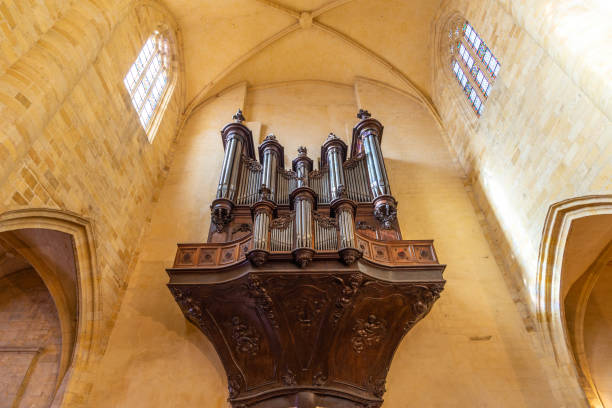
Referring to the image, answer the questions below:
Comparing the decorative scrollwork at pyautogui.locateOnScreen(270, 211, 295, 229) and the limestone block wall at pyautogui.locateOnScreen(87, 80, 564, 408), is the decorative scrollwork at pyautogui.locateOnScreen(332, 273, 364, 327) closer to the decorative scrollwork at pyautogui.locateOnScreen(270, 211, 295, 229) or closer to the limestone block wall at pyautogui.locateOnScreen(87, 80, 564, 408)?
the decorative scrollwork at pyautogui.locateOnScreen(270, 211, 295, 229)

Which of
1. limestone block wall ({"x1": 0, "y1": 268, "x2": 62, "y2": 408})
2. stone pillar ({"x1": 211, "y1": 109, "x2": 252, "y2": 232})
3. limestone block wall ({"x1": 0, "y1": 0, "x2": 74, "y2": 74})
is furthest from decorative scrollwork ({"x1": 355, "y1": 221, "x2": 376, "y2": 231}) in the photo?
limestone block wall ({"x1": 0, "y1": 268, "x2": 62, "y2": 408})

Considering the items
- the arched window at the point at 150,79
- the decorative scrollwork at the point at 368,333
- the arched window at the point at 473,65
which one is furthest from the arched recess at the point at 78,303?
the arched window at the point at 473,65

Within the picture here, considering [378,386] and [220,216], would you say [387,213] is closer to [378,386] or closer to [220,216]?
[378,386]

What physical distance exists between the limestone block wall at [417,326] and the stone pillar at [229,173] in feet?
4.55

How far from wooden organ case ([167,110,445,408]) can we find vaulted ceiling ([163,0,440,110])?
755 centimetres

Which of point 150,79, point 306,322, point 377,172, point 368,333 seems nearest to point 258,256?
point 306,322

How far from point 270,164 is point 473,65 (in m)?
6.12

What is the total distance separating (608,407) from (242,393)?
22.5ft

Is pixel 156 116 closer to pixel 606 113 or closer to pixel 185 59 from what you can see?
pixel 185 59

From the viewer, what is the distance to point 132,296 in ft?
27.3

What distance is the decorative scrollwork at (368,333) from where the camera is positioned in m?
6.88

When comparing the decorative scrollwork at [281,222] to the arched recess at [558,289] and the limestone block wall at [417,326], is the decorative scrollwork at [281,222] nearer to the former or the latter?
the limestone block wall at [417,326]

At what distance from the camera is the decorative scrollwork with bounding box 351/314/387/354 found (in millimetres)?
6879

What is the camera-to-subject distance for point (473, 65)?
1061 cm
